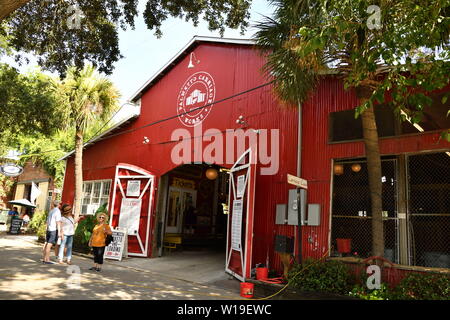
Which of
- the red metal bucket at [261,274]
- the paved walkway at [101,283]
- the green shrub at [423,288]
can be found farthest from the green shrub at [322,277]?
the paved walkway at [101,283]

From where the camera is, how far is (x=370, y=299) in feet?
20.8

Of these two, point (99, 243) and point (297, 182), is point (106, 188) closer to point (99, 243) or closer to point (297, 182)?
point (99, 243)

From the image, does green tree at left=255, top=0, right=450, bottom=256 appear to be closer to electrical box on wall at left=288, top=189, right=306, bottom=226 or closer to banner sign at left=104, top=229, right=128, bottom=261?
electrical box on wall at left=288, top=189, right=306, bottom=226

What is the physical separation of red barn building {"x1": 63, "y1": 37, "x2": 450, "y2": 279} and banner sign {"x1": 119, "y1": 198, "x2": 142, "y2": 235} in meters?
0.04

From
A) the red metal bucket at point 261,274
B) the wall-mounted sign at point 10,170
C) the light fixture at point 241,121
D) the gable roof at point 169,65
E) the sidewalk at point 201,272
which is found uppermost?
the gable roof at point 169,65

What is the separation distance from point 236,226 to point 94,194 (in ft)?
31.7

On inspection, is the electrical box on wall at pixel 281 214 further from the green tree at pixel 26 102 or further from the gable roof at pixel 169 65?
the green tree at pixel 26 102

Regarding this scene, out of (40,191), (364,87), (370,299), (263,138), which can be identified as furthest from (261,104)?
(40,191)

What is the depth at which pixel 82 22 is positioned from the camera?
31.5 ft

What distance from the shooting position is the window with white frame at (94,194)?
16.2 meters

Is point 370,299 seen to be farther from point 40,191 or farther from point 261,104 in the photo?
point 40,191

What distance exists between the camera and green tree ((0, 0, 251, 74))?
9.36m

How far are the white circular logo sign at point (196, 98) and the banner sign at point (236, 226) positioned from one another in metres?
3.82

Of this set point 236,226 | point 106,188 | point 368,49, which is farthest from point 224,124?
point 106,188
